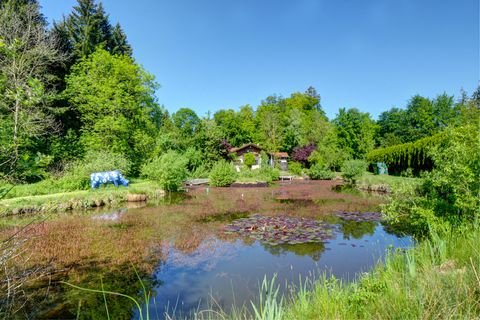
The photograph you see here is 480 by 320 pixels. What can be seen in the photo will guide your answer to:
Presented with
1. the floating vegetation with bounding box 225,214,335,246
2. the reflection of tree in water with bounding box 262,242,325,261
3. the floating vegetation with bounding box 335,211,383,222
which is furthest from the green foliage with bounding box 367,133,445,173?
the reflection of tree in water with bounding box 262,242,325,261

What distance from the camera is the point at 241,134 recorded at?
47.7 metres

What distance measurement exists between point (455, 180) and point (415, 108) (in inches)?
1919

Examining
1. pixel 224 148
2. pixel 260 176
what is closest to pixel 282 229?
pixel 260 176

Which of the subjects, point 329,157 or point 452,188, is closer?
point 452,188

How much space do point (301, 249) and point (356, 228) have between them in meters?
3.31

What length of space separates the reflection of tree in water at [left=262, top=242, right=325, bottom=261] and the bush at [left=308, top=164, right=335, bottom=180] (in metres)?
23.7

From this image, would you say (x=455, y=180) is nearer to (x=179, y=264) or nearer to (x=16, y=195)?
(x=179, y=264)

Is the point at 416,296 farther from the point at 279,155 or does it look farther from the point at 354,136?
the point at 354,136

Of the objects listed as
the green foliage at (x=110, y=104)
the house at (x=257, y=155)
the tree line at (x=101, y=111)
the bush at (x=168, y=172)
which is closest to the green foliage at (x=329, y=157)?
the tree line at (x=101, y=111)

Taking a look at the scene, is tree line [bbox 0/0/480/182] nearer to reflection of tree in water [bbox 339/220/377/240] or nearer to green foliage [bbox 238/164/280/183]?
green foliage [bbox 238/164/280/183]

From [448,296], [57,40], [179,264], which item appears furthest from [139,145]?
[448,296]

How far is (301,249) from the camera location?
23.7 ft

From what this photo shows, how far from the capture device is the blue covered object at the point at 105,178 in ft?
49.5

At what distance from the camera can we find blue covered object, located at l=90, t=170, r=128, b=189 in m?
15.1
